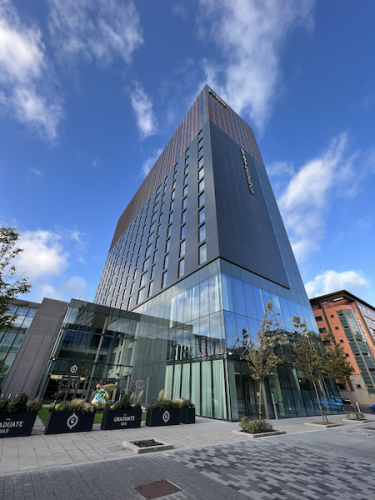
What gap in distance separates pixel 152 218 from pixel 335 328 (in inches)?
2400

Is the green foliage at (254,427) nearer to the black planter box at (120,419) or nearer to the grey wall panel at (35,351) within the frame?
the black planter box at (120,419)

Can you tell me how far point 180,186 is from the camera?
37094mm

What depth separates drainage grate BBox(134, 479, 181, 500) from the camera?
4992mm

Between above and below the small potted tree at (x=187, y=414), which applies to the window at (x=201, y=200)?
above

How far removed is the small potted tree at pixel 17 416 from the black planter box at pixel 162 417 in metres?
6.25

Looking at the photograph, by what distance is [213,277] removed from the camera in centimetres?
2202

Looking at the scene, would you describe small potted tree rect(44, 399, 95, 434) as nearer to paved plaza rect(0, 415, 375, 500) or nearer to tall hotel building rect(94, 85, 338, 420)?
paved plaza rect(0, 415, 375, 500)

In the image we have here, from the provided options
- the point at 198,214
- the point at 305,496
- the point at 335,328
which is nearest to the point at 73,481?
the point at 305,496

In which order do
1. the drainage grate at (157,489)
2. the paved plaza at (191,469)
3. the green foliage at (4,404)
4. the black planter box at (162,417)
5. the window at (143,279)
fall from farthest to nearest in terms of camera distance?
1. the window at (143,279)
2. the black planter box at (162,417)
3. the green foliage at (4,404)
4. the paved plaza at (191,469)
5. the drainage grate at (157,489)

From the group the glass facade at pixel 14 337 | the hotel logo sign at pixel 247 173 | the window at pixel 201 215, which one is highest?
the hotel logo sign at pixel 247 173

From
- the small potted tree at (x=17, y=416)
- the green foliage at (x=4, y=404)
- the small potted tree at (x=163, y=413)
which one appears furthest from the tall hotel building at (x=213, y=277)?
the green foliage at (x=4, y=404)

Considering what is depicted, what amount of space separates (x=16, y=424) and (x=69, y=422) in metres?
2.23

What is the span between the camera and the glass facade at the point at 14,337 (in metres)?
26.5

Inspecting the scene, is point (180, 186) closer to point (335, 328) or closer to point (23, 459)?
point (23, 459)
